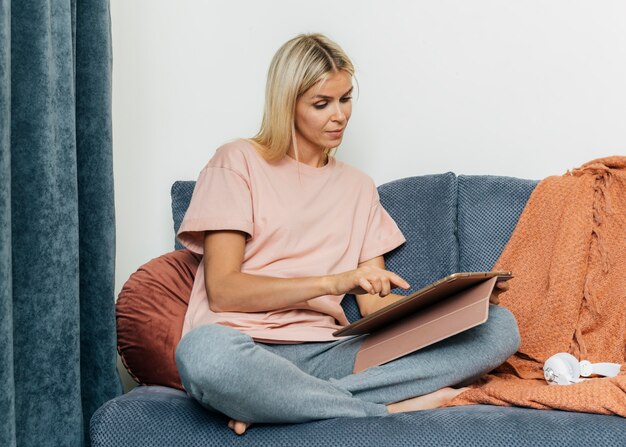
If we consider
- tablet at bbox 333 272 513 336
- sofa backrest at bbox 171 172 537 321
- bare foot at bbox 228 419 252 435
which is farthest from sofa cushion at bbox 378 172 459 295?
bare foot at bbox 228 419 252 435

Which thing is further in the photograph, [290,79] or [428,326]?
[290,79]

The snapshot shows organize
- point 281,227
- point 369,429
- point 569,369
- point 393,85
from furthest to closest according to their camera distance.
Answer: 1. point 393,85
2. point 281,227
3. point 569,369
4. point 369,429

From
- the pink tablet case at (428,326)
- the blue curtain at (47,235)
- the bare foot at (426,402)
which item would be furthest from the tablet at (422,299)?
the blue curtain at (47,235)

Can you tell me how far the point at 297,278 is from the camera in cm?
165

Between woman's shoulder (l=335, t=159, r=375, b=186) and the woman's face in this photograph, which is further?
woman's shoulder (l=335, t=159, r=375, b=186)

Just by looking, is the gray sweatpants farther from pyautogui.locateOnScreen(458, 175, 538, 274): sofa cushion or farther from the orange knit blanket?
pyautogui.locateOnScreen(458, 175, 538, 274): sofa cushion

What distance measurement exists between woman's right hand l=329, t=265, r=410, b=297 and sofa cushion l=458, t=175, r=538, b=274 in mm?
513

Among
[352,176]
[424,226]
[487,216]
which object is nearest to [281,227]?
[352,176]

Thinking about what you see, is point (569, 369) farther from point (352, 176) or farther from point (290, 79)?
point (290, 79)

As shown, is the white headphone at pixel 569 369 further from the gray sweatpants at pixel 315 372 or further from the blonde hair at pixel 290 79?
the blonde hair at pixel 290 79

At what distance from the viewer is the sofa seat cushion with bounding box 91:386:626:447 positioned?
1.27m

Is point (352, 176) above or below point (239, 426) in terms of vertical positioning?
above

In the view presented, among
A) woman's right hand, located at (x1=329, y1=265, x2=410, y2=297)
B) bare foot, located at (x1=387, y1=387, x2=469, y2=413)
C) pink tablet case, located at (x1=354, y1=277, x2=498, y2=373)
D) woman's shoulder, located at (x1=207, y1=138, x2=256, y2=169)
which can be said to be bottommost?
bare foot, located at (x1=387, y1=387, x2=469, y2=413)

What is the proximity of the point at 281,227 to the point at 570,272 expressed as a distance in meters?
0.65
